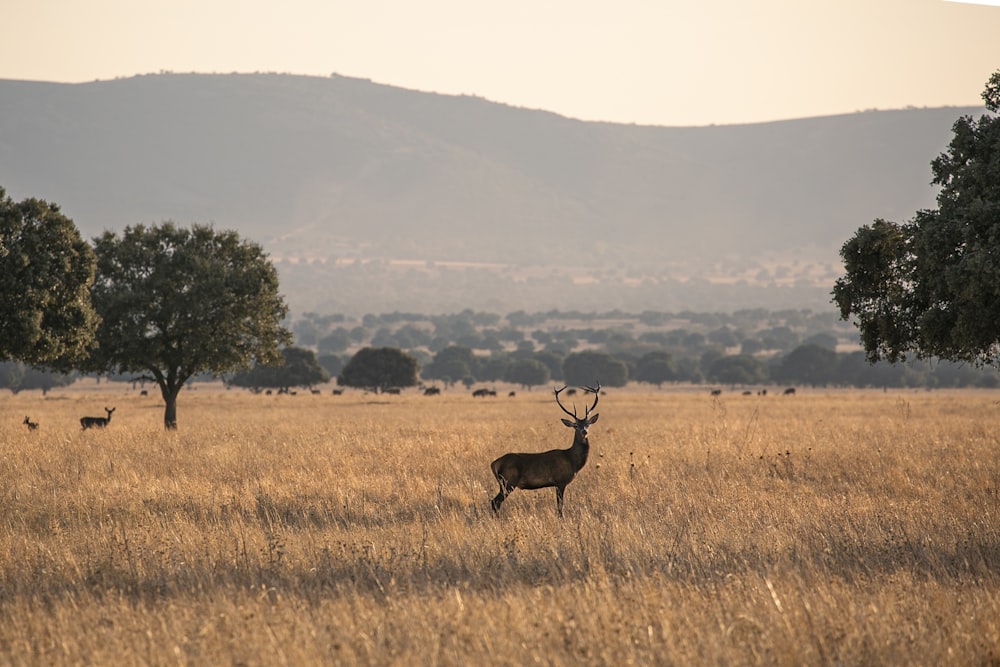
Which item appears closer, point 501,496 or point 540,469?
point 501,496

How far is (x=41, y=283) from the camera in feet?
85.5

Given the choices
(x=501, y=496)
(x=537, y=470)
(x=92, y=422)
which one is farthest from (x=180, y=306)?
(x=537, y=470)

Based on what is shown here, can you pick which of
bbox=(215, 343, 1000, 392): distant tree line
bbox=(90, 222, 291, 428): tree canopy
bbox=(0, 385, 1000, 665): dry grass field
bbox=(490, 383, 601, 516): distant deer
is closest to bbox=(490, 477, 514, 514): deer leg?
bbox=(490, 383, 601, 516): distant deer

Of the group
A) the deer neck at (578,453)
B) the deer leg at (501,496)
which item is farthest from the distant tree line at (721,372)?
the deer leg at (501,496)

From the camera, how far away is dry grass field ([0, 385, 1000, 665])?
8648 mm

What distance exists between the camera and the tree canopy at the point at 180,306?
3381cm

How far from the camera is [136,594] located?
1076cm

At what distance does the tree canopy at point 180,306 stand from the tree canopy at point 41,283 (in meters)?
5.33

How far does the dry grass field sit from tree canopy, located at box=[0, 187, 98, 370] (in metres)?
4.63

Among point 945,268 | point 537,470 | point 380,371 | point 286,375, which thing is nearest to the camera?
point 945,268

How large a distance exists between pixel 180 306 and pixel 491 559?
2527 cm

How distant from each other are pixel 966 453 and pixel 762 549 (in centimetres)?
1193

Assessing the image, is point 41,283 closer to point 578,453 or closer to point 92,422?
point 92,422

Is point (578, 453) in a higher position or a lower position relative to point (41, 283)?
lower
